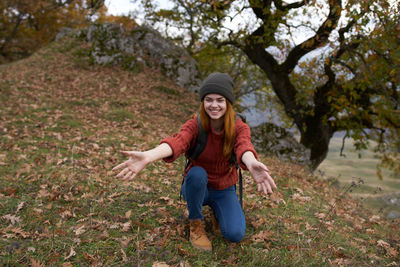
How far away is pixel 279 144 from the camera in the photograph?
10984 mm

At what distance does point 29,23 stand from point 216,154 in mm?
34508

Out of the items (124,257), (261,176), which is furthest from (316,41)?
(124,257)

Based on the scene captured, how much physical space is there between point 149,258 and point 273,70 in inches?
418

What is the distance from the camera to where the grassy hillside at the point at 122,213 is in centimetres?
307

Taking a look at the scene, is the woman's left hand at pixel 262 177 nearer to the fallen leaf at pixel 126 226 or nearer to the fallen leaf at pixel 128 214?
the fallen leaf at pixel 126 226

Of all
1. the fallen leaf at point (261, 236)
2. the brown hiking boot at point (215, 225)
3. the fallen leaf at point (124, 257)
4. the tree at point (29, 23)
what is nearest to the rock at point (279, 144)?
the fallen leaf at point (261, 236)

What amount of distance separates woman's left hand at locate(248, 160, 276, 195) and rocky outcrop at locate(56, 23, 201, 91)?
1325cm

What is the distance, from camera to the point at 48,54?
16.5 meters

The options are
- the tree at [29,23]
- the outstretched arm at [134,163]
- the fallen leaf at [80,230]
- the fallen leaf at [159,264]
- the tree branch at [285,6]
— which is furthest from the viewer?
the tree at [29,23]

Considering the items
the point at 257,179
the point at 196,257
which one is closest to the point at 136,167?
the point at 257,179

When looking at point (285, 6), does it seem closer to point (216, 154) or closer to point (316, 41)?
point (316, 41)

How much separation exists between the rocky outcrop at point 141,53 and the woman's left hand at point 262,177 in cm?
1325

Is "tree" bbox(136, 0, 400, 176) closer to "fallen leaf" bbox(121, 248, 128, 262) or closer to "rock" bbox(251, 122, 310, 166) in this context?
"rock" bbox(251, 122, 310, 166)

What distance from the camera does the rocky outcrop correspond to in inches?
615
